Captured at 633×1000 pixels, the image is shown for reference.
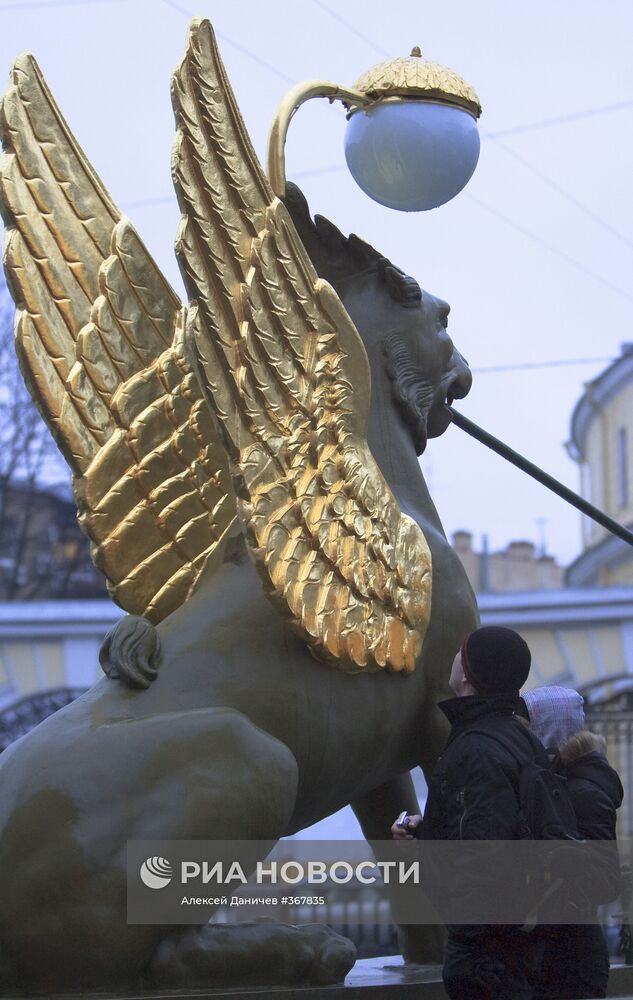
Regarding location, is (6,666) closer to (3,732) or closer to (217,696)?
(3,732)

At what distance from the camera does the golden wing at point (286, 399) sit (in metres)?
3.20

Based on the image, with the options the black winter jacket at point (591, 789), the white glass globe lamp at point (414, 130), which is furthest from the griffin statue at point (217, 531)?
the black winter jacket at point (591, 789)

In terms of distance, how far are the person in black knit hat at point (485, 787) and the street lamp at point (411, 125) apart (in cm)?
132

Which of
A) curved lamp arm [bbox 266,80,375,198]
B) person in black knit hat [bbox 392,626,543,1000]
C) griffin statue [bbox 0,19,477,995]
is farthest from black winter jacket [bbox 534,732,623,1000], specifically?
curved lamp arm [bbox 266,80,375,198]

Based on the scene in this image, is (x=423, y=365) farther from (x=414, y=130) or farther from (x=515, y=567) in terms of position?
(x=515, y=567)

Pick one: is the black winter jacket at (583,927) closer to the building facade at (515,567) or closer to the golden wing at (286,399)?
the golden wing at (286,399)

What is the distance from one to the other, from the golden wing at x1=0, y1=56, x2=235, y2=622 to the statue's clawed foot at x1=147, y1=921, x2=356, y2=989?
0.78 meters

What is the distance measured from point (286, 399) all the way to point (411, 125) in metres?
0.82

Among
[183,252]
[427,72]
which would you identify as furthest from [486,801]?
[427,72]

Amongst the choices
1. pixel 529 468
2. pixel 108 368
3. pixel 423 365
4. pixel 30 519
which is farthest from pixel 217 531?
pixel 30 519

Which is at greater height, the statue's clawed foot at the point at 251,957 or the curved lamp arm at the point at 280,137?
the curved lamp arm at the point at 280,137

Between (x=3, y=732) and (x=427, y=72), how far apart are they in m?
12.8

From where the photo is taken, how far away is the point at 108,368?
142 inches

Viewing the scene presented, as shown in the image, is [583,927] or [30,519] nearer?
[583,927]
